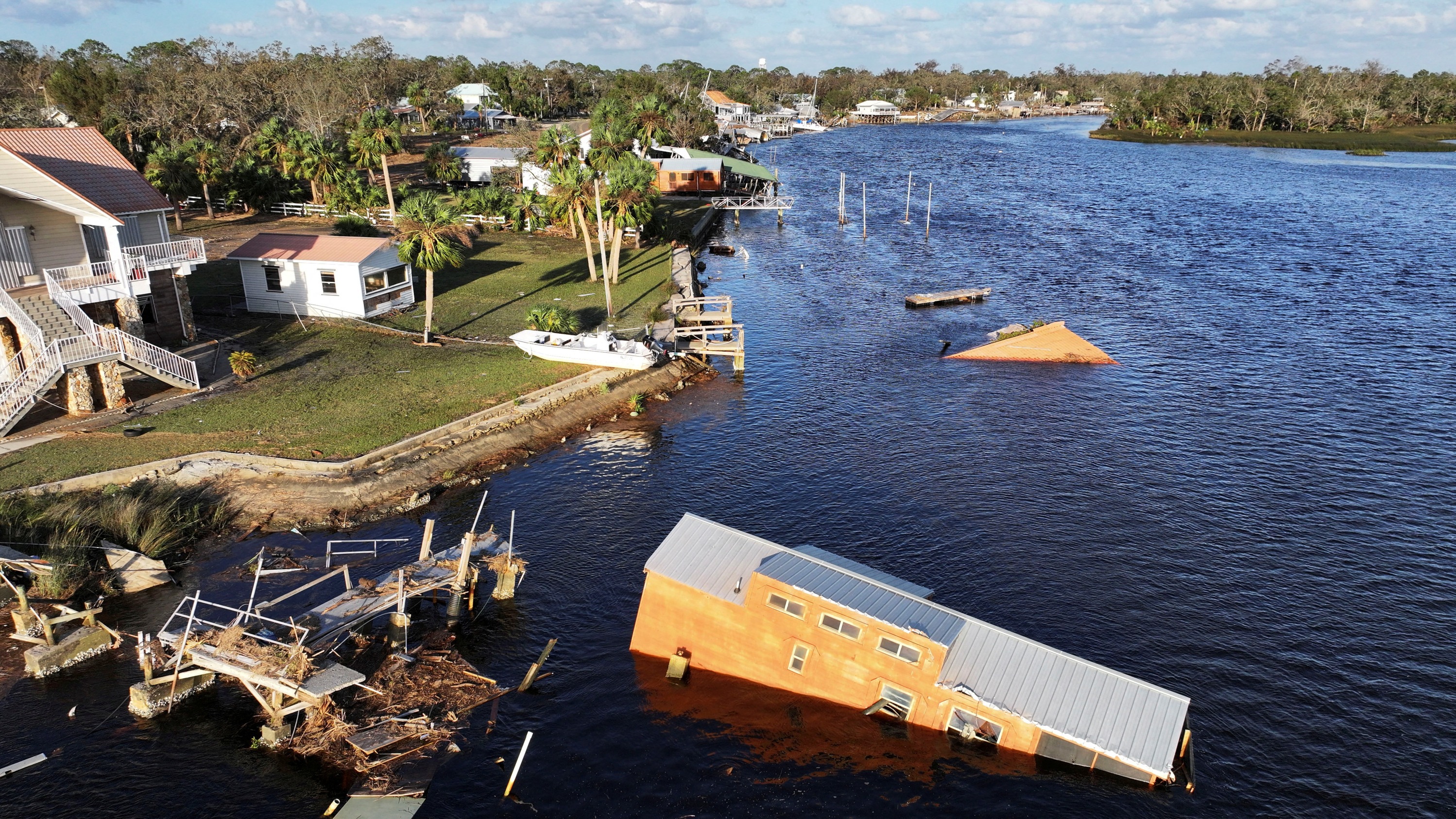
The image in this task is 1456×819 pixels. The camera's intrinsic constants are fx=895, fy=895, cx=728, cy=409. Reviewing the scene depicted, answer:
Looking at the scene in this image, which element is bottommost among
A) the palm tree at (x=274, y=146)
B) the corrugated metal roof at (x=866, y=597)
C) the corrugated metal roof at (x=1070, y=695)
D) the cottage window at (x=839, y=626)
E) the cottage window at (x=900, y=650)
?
the corrugated metal roof at (x=1070, y=695)

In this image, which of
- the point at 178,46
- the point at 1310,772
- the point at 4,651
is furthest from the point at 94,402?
the point at 178,46

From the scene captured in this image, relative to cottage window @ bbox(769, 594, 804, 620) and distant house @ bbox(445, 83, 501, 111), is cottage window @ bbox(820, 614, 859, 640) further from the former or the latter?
distant house @ bbox(445, 83, 501, 111)

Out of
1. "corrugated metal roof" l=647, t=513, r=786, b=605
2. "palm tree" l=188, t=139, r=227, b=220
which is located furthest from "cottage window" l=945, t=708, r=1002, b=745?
"palm tree" l=188, t=139, r=227, b=220

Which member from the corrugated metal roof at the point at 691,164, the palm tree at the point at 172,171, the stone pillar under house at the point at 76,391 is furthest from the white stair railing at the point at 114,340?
the corrugated metal roof at the point at 691,164

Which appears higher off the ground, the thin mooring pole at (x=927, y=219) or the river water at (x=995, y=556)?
the thin mooring pole at (x=927, y=219)

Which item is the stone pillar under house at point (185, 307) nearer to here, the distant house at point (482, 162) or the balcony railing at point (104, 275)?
the balcony railing at point (104, 275)
